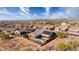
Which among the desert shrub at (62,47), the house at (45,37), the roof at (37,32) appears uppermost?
the roof at (37,32)

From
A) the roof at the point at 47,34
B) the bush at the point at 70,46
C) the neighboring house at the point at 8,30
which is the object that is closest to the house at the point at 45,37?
the roof at the point at 47,34

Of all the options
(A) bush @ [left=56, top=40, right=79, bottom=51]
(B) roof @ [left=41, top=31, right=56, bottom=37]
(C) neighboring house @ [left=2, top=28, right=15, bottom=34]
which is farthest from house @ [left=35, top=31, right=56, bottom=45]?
(C) neighboring house @ [left=2, top=28, right=15, bottom=34]

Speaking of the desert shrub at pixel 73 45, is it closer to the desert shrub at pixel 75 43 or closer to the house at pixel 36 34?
the desert shrub at pixel 75 43

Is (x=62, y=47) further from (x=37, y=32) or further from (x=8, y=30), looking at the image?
(x=8, y=30)

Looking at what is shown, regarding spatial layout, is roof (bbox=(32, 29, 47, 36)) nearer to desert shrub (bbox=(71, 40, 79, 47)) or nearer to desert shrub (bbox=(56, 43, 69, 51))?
desert shrub (bbox=(56, 43, 69, 51))

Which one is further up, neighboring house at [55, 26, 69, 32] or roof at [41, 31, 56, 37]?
neighboring house at [55, 26, 69, 32]

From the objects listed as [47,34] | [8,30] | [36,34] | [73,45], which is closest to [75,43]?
[73,45]

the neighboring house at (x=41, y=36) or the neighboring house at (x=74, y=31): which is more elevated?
the neighboring house at (x=74, y=31)

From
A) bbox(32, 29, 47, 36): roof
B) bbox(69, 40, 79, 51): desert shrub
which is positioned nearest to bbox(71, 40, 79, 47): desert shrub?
bbox(69, 40, 79, 51): desert shrub

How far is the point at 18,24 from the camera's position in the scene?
4.99 feet

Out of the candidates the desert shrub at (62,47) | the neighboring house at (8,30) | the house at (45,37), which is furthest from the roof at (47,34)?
the neighboring house at (8,30)

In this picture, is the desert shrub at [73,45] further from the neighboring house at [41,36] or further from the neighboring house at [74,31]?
the neighboring house at [41,36]

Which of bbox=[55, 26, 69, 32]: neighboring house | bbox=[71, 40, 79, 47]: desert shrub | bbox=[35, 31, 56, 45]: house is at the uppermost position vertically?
bbox=[55, 26, 69, 32]: neighboring house
